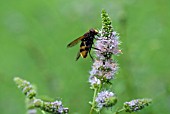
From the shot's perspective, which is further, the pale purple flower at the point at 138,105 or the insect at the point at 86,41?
the insect at the point at 86,41

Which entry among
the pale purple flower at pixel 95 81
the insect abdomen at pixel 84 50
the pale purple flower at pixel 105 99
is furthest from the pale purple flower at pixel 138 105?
the insect abdomen at pixel 84 50

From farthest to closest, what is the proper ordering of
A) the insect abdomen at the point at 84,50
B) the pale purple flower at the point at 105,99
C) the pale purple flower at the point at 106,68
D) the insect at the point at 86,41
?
the insect abdomen at the point at 84,50, the insect at the point at 86,41, the pale purple flower at the point at 106,68, the pale purple flower at the point at 105,99

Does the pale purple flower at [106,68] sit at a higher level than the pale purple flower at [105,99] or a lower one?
higher

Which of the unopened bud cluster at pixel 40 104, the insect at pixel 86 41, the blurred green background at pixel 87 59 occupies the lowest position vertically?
the unopened bud cluster at pixel 40 104

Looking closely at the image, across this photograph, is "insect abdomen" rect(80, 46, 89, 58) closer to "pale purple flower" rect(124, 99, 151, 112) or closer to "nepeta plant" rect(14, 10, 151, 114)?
"nepeta plant" rect(14, 10, 151, 114)

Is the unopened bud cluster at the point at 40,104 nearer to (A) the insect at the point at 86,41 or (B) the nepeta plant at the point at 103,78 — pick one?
(B) the nepeta plant at the point at 103,78

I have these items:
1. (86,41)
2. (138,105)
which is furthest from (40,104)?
(86,41)

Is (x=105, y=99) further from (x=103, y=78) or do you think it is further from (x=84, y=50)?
(x=84, y=50)
